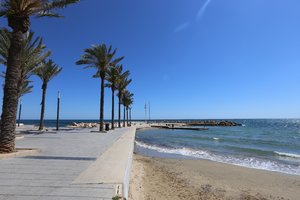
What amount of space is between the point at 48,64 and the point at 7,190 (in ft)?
79.5

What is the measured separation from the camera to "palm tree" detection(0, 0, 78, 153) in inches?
364

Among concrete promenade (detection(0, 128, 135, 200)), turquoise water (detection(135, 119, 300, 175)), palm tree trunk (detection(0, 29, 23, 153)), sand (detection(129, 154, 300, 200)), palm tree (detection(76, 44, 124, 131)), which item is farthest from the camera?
palm tree (detection(76, 44, 124, 131))

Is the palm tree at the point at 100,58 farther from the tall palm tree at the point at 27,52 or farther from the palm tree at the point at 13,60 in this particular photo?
the palm tree at the point at 13,60

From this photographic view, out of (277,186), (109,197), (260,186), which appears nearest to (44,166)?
(109,197)

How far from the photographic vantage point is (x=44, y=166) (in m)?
7.00

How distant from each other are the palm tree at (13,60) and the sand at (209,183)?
4.96 metres

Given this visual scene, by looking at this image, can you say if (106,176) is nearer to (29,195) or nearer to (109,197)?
(109,197)

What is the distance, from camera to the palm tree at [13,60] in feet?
30.3

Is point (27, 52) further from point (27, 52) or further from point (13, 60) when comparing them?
point (13, 60)

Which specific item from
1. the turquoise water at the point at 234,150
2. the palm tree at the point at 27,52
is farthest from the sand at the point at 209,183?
the palm tree at the point at 27,52

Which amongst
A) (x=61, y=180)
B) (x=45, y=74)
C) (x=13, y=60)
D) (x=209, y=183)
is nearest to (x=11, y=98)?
(x=13, y=60)

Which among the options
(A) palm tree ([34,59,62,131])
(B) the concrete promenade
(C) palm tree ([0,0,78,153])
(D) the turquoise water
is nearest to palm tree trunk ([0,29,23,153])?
(C) palm tree ([0,0,78,153])

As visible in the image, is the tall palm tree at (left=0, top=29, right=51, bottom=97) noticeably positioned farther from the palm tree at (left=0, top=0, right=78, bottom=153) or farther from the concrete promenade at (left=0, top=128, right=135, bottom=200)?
the concrete promenade at (left=0, top=128, right=135, bottom=200)

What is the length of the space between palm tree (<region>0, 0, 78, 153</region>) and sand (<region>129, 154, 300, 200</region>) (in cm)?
496
